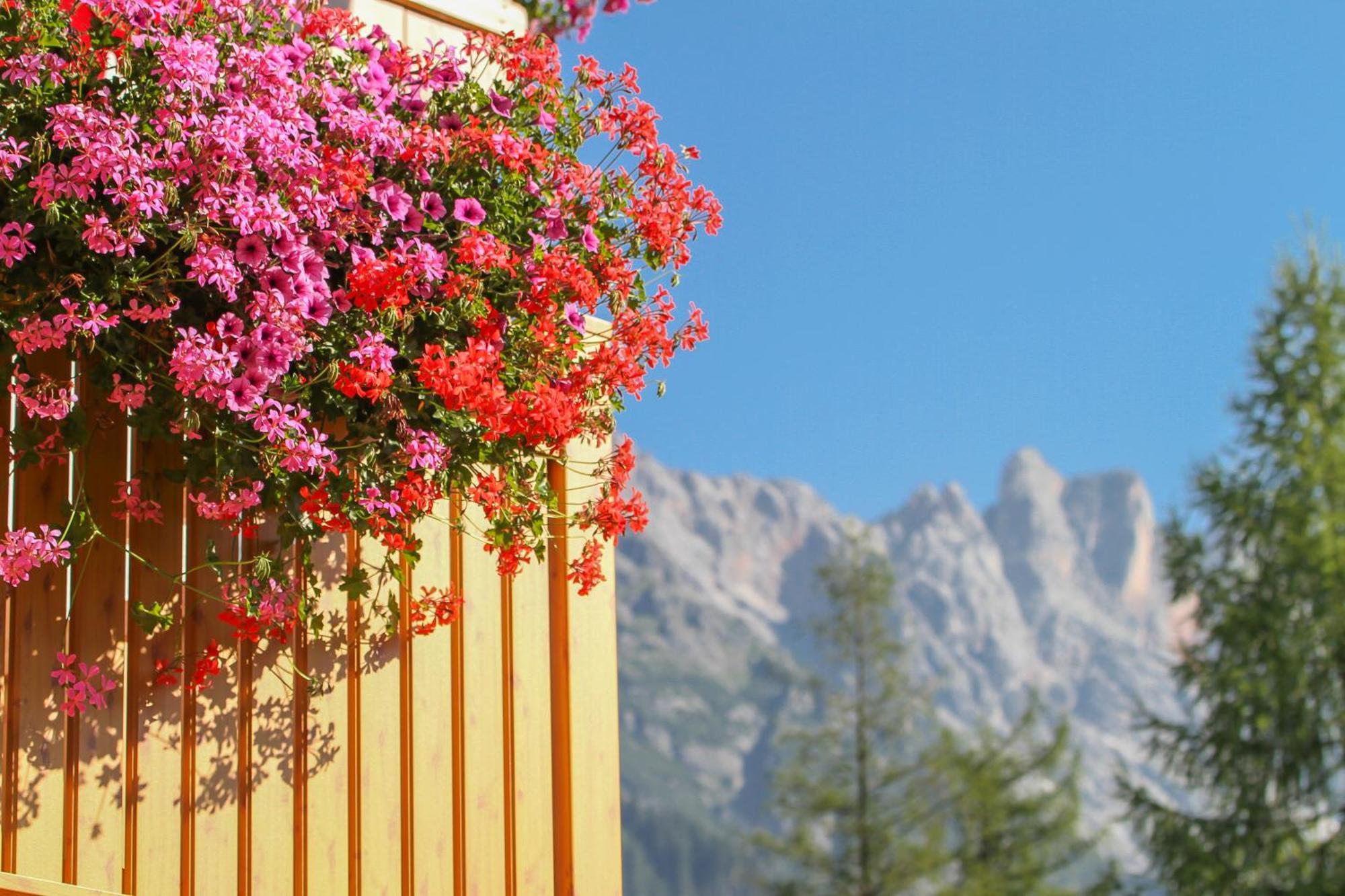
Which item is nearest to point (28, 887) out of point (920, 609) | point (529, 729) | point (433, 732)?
point (433, 732)

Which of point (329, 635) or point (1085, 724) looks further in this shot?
point (1085, 724)

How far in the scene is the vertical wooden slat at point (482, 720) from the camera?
8.84 feet

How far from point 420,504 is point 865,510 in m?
139

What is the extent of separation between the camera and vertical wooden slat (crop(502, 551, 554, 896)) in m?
2.78

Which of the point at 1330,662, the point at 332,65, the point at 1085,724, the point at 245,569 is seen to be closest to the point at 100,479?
the point at 245,569

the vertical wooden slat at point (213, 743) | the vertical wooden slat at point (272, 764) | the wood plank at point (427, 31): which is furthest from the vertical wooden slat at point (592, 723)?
the wood plank at point (427, 31)

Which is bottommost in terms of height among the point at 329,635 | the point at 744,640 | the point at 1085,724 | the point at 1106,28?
the point at 329,635

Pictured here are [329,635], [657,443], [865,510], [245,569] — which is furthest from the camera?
[865,510]

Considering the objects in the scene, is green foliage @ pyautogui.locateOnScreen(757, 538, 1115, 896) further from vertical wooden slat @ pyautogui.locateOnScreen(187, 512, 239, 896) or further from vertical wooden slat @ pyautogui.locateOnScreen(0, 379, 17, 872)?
vertical wooden slat @ pyautogui.locateOnScreen(0, 379, 17, 872)

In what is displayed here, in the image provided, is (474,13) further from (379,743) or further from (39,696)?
(39,696)

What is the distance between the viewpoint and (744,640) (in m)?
126

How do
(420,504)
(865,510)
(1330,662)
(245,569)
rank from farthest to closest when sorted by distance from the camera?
(865,510) → (1330,662) → (245,569) → (420,504)

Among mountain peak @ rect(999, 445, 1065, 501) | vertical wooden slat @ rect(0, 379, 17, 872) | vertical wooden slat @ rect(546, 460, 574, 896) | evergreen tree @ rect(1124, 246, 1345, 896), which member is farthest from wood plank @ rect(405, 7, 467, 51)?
mountain peak @ rect(999, 445, 1065, 501)

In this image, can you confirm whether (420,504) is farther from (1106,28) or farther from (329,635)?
(1106,28)
